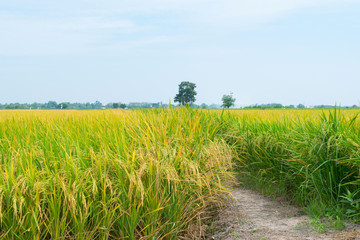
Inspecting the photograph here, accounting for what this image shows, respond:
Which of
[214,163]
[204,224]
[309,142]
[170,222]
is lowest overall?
[204,224]

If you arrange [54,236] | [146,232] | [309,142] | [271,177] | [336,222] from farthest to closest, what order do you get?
1. [271,177]
2. [309,142]
3. [336,222]
4. [146,232]
5. [54,236]

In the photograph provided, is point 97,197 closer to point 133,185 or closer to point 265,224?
point 133,185

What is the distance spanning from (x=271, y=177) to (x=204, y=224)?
6.72ft

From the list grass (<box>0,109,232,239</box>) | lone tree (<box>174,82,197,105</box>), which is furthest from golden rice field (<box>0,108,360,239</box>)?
lone tree (<box>174,82,197,105</box>)

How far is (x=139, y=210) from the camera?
2.83m

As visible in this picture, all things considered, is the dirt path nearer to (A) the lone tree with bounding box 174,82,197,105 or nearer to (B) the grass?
(B) the grass

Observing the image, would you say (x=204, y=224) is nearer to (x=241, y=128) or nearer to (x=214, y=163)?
(x=214, y=163)

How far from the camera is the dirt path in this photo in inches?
124

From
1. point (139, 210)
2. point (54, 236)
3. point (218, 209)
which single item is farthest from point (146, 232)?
point (218, 209)

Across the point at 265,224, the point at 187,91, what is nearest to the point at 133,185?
the point at 265,224

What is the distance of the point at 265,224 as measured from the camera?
3.56 m

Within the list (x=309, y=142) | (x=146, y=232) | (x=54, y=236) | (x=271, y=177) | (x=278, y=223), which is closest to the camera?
(x=54, y=236)

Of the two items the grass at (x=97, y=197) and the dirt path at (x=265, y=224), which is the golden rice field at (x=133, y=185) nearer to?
the grass at (x=97, y=197)

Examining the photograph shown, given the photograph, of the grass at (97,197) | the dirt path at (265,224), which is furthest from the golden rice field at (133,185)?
the dirt path at (265,224)
